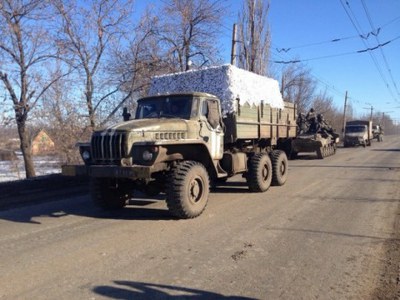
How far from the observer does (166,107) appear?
9281 mm

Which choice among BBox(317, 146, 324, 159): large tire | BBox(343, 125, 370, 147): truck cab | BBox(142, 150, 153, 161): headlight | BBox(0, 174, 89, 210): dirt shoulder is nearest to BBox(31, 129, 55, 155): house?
BBox(0, 174, 89, 210): dirt shoulder

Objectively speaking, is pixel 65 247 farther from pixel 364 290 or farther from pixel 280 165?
pixel 280 165

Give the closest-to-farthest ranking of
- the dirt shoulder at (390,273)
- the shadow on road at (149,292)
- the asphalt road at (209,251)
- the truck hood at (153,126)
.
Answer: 1. the shadow on road at (149,292)
2. the dirt shoulder at (390,273)
3. the asphalt road at (209,251)
4. the truck hood at (153,126)

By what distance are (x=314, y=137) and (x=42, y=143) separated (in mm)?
14701

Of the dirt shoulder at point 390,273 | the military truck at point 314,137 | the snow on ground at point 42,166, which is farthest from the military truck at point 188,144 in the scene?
the military truck at point 314,137

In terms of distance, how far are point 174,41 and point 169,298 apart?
20909 millimetres

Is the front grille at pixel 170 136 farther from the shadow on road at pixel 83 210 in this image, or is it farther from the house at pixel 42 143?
the house at pixel 42 143

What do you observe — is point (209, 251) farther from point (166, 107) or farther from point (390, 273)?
point (166, 107)

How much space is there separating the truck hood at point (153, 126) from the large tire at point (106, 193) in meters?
1.29

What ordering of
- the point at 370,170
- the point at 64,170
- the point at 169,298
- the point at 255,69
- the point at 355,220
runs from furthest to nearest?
the point at 255,69
the point at 370,170
the point at 64,170
the point at 355,220
the point at 169,298

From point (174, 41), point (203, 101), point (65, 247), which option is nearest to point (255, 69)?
point (174, 41)

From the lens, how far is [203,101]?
9312 mm

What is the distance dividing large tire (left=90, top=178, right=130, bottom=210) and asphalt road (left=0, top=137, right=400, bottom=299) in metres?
0.22

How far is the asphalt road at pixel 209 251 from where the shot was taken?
4637mm
